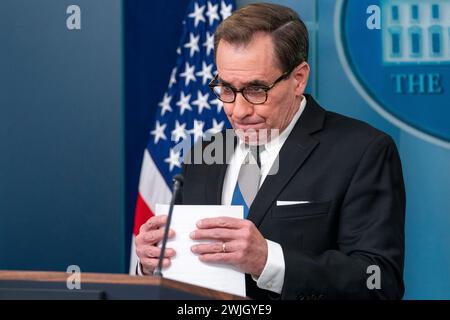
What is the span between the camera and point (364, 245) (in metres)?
2.32

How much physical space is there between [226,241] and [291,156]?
0.50 meters

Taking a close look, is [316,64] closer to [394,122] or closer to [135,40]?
[394,122]

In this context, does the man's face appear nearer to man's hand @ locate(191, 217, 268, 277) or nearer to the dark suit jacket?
the dark suit jacket

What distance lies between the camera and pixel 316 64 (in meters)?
4.30

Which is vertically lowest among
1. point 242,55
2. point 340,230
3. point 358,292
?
point 358,292

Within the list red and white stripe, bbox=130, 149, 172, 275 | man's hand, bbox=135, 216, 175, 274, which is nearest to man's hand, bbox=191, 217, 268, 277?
man's hand, bbox=135, 216, 175, 274

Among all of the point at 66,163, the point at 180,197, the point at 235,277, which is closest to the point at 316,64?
the point at 66,163

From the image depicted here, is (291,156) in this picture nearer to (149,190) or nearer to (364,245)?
(364,245)

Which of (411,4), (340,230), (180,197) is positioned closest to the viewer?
(340,230)

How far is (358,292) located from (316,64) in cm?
221

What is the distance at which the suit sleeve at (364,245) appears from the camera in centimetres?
224

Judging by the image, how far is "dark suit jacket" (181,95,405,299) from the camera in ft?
7.41

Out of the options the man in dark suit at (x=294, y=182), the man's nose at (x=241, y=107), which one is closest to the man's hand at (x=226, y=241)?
the man in dark suit at (x=294, y=182)

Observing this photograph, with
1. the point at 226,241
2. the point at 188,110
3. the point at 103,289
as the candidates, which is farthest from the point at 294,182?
the point at 188,110
